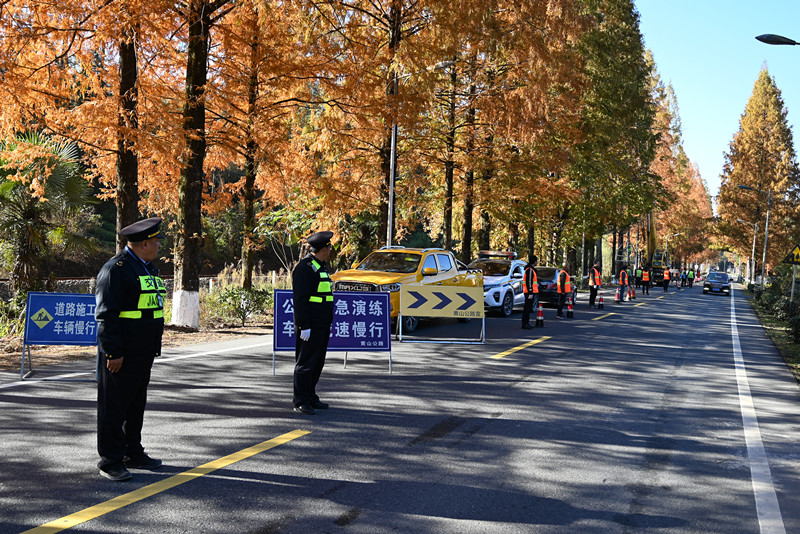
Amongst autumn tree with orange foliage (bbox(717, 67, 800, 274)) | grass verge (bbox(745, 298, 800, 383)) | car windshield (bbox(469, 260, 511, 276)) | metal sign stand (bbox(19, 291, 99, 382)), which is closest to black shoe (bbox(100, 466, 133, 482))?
metal sign stand (bbox(19, 291, 99, 382))

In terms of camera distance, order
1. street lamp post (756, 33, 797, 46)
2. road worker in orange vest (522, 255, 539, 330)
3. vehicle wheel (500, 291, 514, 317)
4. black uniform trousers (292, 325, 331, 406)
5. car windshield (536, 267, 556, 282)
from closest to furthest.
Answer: black uniform trousers (292, 325, 331, 406)
street lamp post (756, 33, 797, 46)
road worker in orange vest (522, 255, 539, 330)
vehicle wheel (500, 291, 514, 317)
car windshield (536, 267, 556, 282)

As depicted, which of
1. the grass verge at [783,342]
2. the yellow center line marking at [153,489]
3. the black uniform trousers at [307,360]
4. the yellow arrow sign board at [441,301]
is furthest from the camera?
the grass verge at [783,342]

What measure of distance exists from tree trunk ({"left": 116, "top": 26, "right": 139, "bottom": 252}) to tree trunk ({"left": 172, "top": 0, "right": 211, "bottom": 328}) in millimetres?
1460

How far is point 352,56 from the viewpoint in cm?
1886

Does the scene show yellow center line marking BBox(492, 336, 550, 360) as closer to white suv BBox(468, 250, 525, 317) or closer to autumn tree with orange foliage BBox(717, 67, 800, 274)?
white suv BBox(468, 250, 525, 317)

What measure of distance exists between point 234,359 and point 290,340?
1.68 metres

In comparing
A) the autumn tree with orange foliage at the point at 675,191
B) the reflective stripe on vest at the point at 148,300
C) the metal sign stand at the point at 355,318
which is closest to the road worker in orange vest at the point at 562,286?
the metal sign stand at the point at 355,318

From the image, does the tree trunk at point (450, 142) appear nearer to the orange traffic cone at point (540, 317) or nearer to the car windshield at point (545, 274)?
the car windshield at point (545, 274)

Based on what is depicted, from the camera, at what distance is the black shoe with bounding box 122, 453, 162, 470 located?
5383 mm

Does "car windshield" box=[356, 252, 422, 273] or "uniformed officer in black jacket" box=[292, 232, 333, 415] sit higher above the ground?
"car windshield" box=[356, 252, 422, 273]

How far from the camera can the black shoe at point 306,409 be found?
7449mm

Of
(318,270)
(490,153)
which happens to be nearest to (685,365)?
(318,270)

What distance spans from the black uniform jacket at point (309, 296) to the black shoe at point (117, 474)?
2.54 metres

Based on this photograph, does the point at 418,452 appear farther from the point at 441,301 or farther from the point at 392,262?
the point at 392,262
